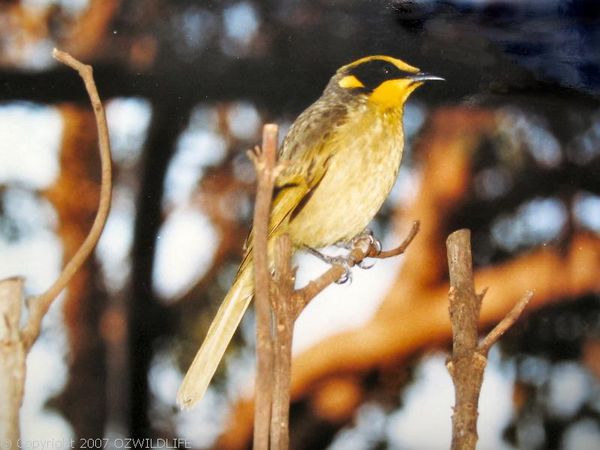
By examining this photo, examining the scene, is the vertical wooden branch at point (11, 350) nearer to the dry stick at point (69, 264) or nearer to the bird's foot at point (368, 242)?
the dry stick at point (69, 264)

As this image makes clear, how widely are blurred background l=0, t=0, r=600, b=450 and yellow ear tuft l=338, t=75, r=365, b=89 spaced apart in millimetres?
37

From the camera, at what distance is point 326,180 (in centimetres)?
123

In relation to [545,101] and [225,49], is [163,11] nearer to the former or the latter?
[225,49]

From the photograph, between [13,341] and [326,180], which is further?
[326,180]

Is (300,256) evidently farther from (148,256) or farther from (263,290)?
(263,290)

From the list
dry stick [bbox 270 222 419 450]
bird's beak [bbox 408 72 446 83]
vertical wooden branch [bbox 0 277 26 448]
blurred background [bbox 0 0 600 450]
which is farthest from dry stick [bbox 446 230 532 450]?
vertical wooden branch [bbox 0 277 26 448]

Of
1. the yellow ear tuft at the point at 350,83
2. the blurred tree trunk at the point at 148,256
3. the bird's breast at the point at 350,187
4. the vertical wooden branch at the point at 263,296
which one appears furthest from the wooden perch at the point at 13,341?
the yellow ear tuft at the point at 350,83

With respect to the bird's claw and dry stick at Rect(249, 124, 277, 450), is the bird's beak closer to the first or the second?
the bird's claw

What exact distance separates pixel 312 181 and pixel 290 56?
0.26 meters

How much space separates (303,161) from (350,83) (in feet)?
0.60

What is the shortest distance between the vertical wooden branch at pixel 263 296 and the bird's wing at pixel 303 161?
1.22 ft

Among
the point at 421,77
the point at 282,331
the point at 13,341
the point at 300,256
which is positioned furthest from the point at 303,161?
the point at 13,341

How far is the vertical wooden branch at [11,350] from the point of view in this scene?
0.79 m

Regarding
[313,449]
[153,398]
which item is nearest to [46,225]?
[153,398]
